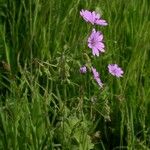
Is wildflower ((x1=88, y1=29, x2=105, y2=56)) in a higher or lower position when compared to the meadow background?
higher

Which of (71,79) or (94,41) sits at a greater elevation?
(94,41)

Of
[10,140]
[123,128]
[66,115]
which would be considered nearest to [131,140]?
[123,128]

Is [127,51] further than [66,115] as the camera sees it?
Yes

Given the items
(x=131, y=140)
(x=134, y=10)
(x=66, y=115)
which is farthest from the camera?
(x=134, y=10)

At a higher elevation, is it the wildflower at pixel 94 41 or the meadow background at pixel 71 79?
the wildflower at pixel 94 41

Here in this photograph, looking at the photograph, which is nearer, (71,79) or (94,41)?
(94,41)

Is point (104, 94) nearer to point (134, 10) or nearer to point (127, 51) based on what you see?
point (127, 51)

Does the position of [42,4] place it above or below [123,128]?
above

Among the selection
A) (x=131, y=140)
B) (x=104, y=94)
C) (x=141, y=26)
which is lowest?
(x=131, y=140)
